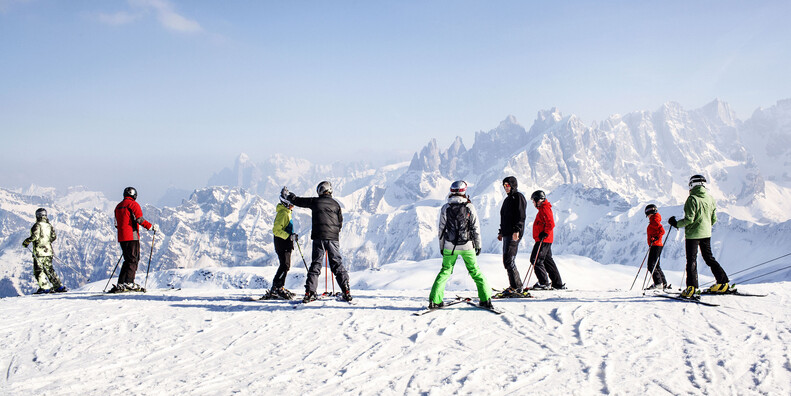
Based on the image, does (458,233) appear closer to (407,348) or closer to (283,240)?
(407,348)

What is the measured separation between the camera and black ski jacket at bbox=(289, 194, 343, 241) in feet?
32.2

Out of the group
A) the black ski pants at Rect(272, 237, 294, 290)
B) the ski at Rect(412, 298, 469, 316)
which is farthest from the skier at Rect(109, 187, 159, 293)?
the ski at Rect(412, 298, 469, 316)

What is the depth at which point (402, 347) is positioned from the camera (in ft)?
22.0

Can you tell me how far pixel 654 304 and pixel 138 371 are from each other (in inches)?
392

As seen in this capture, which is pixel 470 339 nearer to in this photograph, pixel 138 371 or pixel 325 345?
pixel 325 345

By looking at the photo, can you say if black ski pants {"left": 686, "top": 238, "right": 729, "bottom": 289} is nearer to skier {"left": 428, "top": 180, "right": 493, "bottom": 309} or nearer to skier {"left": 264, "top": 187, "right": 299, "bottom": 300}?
skier {"left": 428, "top": 180, "right": 493, "bottom": 309}

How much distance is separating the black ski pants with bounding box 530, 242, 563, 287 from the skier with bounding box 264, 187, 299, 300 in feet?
21.4

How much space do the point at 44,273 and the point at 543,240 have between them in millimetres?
16938

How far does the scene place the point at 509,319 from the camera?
810cm

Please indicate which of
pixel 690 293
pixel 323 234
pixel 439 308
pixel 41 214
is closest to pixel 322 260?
pixel 323 234

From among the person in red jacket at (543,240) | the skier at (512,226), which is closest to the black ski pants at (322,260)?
the skier at (512,226)

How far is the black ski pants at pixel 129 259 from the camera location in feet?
41.9

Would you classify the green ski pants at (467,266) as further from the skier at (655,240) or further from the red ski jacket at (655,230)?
the red ski jacket at (655,230)

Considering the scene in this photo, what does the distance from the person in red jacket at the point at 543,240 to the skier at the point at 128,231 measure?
11.2 m
